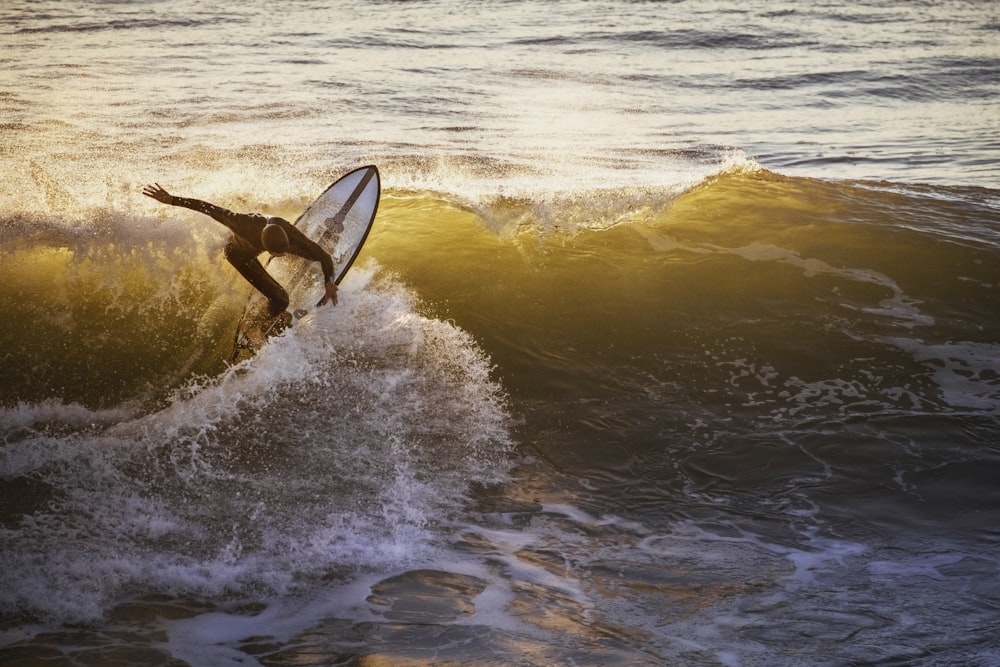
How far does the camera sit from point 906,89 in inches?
757

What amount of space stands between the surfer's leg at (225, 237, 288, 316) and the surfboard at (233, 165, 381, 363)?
16 centimetres

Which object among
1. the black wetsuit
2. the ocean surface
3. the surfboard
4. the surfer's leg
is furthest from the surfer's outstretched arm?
the ocean surface

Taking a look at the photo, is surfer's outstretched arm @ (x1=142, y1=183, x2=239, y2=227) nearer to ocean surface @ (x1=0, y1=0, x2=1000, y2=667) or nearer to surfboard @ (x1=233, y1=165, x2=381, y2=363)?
surfboard @ (x1=233, y1=165, x2=381, y2=363)

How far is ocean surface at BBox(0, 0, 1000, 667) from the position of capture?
4711 millimetres

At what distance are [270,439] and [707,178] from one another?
303 inches

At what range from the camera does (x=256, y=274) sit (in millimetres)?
7160

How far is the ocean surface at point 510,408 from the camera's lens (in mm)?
4711

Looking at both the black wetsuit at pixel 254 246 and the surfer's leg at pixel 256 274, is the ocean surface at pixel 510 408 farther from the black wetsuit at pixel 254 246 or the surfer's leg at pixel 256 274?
the black wetsuit at pixel 254 246

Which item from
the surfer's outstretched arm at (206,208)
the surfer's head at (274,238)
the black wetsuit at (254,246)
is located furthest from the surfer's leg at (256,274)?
the surfer's head at (274,238)

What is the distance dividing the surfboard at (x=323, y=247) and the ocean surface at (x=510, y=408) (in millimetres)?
211

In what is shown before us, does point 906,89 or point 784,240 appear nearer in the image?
Result: point 784,240

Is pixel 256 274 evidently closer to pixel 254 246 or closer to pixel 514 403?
pixel 254 246

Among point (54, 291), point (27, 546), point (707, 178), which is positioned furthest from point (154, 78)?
point (27, 546)

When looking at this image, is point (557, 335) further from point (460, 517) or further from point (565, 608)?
point (565, 608)
